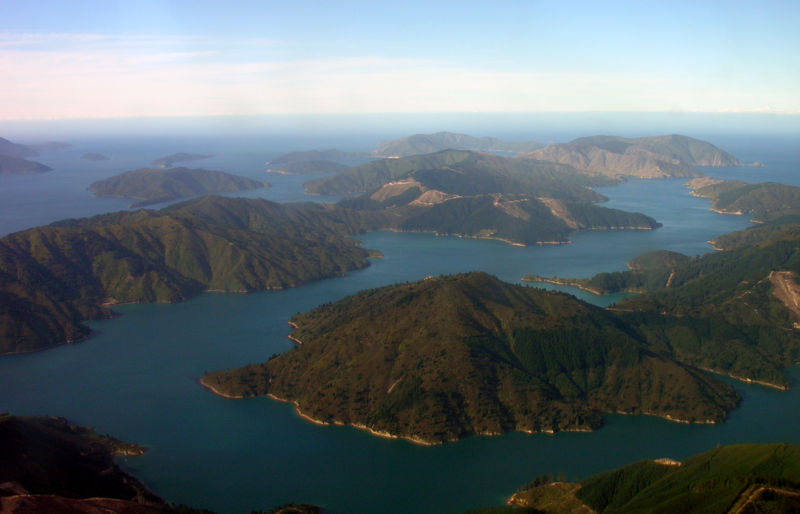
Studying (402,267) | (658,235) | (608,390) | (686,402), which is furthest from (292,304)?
(658,235)

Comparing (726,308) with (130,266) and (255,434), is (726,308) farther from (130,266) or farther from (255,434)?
(130,266)

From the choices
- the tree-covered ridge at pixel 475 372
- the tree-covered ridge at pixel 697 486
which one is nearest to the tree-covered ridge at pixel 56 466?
the tree-covered ridge at pixel 475 372

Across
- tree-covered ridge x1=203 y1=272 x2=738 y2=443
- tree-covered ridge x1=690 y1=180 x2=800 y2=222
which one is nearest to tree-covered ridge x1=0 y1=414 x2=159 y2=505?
tree-covered ridge x1=203 y1=272 x2=738 y2=443

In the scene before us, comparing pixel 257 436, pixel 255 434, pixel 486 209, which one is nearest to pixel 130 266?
pixel 255 434

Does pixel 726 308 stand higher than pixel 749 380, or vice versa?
pixel 726 308

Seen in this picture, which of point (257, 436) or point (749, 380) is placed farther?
point (749, 380)

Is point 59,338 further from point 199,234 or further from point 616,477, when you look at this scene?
point 616,477
